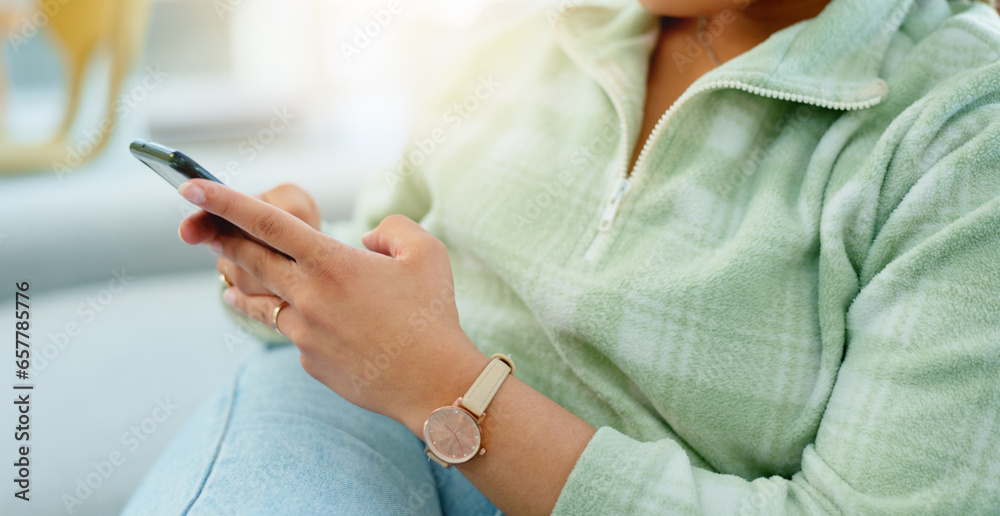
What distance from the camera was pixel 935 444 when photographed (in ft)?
1.39

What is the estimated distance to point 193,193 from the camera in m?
0.46

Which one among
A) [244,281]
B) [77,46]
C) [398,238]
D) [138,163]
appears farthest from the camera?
[138,163]

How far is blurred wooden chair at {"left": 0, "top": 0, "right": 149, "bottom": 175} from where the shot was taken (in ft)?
4.36

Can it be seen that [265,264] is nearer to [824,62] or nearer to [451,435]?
[451,435]

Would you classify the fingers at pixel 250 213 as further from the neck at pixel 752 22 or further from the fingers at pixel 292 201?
the neck at pixel 752 22

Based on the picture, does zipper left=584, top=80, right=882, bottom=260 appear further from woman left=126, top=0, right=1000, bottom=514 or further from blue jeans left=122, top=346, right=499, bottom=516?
blue jeans left=122, top=346, right=499, bottom=516

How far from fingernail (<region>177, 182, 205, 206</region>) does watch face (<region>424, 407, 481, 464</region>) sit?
24cm

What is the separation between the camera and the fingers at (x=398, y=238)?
1.77ft

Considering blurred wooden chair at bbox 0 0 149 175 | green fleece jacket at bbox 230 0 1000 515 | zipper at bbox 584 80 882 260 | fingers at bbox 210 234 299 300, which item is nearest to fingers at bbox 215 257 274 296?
fingers at bbox 210 234 299 300

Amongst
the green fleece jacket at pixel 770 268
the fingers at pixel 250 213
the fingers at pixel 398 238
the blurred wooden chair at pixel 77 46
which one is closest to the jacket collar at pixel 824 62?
the green fleece jacket at pixel 770 268

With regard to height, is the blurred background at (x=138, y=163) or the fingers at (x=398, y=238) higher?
the fingers at (x=398, y=238)

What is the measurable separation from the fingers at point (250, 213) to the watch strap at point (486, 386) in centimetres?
17

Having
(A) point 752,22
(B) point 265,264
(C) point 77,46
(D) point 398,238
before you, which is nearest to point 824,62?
(A) point 752,22

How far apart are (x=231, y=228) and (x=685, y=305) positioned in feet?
1.28
